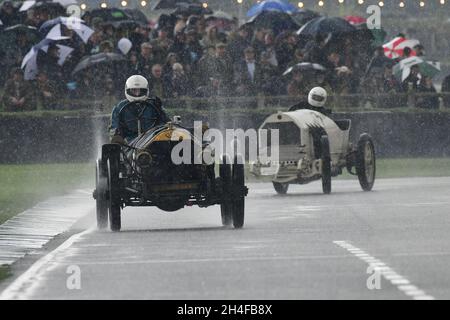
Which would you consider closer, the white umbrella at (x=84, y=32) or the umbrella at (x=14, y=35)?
the umbrella at (x=14, y=35)

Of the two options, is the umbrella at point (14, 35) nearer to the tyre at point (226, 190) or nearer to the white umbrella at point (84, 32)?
the white umbrella at point (84, 32)

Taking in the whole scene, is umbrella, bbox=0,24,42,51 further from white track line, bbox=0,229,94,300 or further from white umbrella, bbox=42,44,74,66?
white track line, bbox=0,229,94,300

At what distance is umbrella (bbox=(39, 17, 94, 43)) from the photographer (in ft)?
134

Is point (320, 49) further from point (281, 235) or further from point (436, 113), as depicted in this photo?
point (281, 235)

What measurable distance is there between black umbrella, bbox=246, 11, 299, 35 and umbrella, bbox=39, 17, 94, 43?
470 centimetres

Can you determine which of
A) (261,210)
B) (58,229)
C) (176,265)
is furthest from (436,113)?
(176,265)

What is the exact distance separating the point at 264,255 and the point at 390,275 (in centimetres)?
276

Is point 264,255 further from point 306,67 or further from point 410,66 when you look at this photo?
point 410,66

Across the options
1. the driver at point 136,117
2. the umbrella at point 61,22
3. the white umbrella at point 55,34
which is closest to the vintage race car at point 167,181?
the driver at point 136,117

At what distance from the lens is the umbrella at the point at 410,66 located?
144 feet

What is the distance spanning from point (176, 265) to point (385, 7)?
2028 inches

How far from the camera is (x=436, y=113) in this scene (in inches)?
1629

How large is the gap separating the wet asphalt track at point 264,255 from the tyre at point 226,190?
0.78 feet

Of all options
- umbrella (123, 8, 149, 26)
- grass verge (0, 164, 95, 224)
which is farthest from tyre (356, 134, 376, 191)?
umbrella (123, 8, 149, 26)
